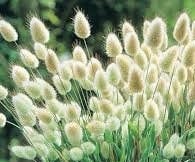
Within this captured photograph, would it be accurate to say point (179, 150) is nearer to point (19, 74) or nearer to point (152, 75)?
point (152, 75)

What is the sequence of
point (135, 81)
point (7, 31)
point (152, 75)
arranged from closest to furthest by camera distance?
point (135, 81)
point (152, 75)
point (7, 31)

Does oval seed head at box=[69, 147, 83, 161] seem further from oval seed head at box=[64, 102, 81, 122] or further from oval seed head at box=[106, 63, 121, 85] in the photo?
oval seed head at box=[106, 63, 121, 85]

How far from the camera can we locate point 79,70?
1619mm

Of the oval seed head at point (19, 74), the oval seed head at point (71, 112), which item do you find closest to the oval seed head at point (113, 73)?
the oval seed head at point (71, 112)

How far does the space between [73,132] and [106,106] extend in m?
0.10

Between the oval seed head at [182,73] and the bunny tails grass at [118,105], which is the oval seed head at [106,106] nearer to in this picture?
the bunny tails grass at [118,105]

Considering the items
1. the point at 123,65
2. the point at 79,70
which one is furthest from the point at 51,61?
the point at 123,65

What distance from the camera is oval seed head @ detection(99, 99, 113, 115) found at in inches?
61.2

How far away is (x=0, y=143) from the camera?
3285mm

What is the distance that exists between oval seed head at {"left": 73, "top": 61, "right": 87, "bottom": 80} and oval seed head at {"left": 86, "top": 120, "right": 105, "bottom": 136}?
13 cm

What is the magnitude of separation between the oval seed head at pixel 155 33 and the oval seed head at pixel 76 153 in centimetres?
28

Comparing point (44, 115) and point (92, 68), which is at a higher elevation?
point (92, 68)

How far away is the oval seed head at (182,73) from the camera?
5.23 feet

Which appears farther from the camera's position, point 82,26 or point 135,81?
point 82,26
